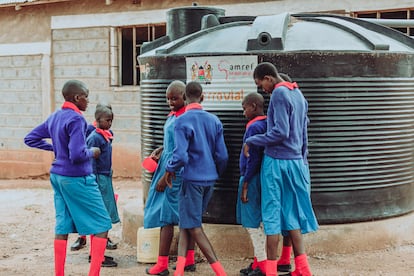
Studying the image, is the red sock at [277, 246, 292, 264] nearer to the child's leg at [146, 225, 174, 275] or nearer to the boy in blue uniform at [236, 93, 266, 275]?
the boy in blue uniform at [236, 93, 266, 275]

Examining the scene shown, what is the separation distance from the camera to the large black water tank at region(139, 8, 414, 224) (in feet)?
18.7

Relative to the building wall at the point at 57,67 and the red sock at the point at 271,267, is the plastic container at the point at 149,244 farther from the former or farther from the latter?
the building wall at the point at 57,67

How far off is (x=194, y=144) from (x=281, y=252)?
1453 mm

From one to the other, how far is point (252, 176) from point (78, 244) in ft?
7.26

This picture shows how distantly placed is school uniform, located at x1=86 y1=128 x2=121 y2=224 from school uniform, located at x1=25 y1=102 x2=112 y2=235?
82cm

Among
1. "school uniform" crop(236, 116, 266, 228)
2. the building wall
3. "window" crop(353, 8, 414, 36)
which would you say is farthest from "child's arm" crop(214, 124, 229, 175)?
the building wall

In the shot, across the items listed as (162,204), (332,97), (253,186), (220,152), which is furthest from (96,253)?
(332,97)

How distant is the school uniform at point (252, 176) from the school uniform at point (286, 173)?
167mm

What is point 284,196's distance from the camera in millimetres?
4984

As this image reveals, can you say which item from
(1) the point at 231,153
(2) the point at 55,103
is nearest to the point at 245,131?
(1) the point at 231,153

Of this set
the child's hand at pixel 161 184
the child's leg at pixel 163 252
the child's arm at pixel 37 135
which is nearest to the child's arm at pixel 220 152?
the child's hand at pixel 161 184

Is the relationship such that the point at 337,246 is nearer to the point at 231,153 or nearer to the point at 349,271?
the point at 349,271

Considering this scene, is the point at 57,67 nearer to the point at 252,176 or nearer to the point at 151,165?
the point at 151,165

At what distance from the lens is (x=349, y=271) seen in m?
5.42
